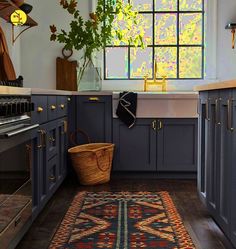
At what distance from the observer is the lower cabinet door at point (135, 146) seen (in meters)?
4.53

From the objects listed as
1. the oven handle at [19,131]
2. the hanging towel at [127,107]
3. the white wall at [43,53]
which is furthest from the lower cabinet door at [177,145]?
the oven handle at [19,131]

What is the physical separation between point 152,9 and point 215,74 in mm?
1045

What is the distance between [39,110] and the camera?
2.96 metres

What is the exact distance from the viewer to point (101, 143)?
14.8 feet

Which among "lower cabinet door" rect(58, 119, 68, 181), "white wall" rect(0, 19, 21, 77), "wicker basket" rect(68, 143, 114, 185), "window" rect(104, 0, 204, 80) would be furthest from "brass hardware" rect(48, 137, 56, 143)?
"window" rect(104, 0, 204, 80)

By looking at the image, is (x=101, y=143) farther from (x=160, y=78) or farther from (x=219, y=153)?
(x=219, y=153)

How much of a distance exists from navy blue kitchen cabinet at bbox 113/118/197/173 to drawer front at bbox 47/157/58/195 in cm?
108

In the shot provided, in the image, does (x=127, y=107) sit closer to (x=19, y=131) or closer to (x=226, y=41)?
(x=226, y=41)

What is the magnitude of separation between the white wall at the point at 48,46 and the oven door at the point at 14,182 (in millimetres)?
2456

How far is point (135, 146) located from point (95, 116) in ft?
1.66

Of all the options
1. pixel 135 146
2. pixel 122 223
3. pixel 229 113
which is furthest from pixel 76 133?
pixel 229 113

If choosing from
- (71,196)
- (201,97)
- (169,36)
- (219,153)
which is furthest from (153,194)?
(169,36)

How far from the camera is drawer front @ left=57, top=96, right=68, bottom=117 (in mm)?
3816

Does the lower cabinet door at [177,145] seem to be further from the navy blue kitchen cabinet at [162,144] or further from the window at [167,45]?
the window at [167,45]
